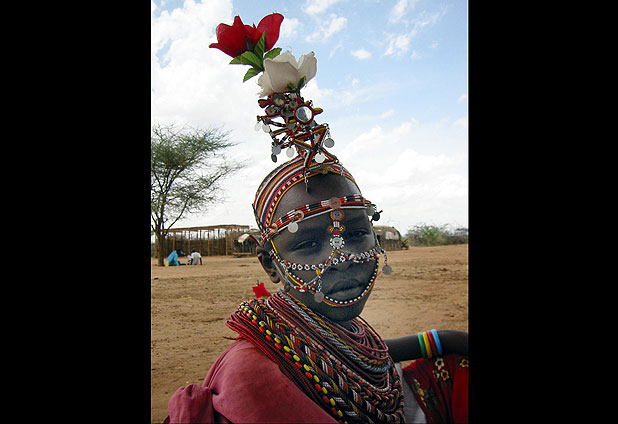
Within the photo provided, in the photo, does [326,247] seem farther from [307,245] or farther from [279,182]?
[279,182]

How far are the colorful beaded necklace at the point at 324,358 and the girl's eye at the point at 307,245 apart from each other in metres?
0.21

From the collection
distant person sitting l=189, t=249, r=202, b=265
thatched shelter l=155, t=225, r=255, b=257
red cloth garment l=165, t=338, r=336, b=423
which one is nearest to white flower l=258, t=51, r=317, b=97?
red cloth garment l=165, t=338, r=336, b=423

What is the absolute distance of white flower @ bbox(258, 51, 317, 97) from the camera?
1490 millimetres

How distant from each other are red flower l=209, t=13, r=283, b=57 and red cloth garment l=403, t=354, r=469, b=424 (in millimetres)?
1650

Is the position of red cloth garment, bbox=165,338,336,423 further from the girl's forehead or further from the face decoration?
the girl's forehead

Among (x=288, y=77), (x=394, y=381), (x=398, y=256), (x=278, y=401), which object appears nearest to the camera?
(x=278, y=401)

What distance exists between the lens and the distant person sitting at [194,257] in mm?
4367

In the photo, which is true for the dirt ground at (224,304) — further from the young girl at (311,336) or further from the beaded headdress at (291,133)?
the beaded headdress at (291,133)

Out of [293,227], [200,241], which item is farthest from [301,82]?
[200,241]

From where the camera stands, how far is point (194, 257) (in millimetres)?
4555
